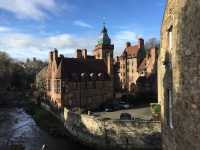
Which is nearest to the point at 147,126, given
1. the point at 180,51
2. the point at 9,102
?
the point at 180,51

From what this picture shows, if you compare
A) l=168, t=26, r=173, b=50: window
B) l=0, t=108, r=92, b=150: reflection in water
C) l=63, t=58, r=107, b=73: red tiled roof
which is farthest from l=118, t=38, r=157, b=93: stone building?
l=168, t=26, r=173, b=50: window

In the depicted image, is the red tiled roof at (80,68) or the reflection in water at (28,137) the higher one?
the red tiled roof at (80,68)

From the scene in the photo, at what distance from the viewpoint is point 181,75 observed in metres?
11.9

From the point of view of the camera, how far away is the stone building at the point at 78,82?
211 ft

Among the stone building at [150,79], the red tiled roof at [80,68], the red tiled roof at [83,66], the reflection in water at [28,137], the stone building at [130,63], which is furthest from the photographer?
the stone building at [130,63]

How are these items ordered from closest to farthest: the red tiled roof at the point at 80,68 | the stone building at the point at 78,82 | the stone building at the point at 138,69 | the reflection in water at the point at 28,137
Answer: the reflection in water at the point at 28,137 → the stone building at the point at 78,82 → the red tiled roof at the point at 80,68 → the stone building at the point at 138,69

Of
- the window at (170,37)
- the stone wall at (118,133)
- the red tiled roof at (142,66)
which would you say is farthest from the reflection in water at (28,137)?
the red tiled roof at (142,66)

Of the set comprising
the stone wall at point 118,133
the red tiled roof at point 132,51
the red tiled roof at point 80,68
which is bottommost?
the stone wall at point 118,133

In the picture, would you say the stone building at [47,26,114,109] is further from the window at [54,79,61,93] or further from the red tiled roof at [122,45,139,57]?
the red tiled roof at [122,45,139,57]

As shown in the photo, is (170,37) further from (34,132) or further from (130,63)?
(130,63)

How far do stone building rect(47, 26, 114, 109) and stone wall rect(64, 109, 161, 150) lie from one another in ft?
60.7

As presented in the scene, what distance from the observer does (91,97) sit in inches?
2653

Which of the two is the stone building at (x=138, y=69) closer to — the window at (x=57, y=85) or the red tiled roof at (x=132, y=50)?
the red tiled roof at (x=132, y=50)

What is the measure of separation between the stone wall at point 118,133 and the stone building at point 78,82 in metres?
18.5
